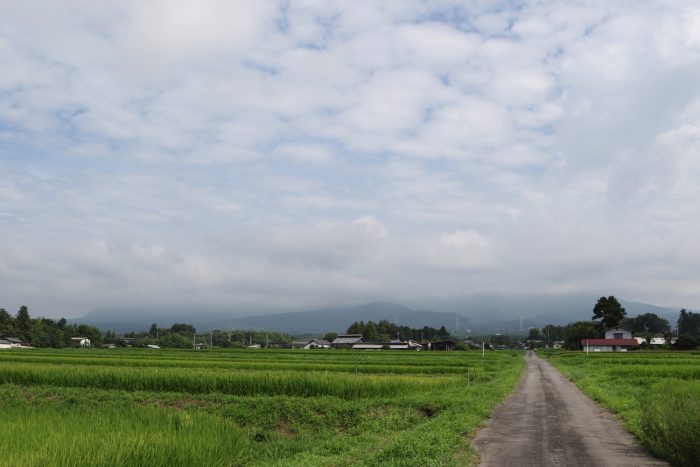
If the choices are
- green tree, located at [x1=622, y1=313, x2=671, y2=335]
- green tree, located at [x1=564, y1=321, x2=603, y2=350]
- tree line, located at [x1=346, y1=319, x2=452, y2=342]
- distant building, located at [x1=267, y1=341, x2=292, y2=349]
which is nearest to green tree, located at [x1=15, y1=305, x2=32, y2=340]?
distant building, located at [x1=267, y1=341, x2=292, y2=349]

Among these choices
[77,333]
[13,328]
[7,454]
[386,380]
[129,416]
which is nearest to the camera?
[7,454]

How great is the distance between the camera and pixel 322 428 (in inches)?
675

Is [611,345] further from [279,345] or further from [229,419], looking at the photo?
[229,419]

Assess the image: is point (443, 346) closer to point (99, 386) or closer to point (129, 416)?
point (99, 386)

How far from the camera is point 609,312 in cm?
11919

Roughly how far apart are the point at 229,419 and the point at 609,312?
388 feet

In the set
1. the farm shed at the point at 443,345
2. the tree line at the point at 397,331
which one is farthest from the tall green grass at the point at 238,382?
the tree line at the point at 397,331

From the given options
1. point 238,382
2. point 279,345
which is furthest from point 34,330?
point 238,382

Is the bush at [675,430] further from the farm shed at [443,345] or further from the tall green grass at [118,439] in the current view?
the farm shed at [443,345]

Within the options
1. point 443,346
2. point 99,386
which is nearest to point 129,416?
point 99,386

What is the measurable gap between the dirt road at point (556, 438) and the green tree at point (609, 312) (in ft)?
359

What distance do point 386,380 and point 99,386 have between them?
523 inches

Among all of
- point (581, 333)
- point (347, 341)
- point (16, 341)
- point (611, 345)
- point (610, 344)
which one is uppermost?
point (581, 333)

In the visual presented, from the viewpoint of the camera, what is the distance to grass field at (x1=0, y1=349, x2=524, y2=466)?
10461mm
